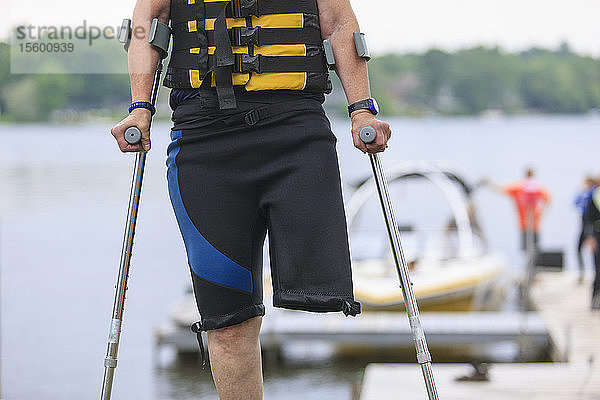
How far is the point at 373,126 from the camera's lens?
8.68ft

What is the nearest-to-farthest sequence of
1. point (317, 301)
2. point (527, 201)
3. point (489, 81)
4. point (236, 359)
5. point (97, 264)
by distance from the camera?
1. point (317, 301)
2. point (236, 359)
3. point (527, 201)
4. point (97, 264)
5. point (489, 81)

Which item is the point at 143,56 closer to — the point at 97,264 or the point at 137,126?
the point at 137,126

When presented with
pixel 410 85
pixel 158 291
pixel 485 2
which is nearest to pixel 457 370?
pixel 158 291

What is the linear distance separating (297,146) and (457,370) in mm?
4676

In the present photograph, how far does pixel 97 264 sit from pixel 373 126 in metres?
29.3

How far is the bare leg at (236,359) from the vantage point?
8.83ft

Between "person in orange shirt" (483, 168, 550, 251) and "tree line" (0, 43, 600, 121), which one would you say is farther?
"tree line" (0, 43, 600, 121)

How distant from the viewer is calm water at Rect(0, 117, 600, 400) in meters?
14.8

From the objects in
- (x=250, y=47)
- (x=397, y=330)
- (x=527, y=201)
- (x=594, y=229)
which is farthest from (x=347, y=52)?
(x=527, y=201)

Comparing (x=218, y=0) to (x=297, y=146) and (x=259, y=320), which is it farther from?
(x=259, y=320)

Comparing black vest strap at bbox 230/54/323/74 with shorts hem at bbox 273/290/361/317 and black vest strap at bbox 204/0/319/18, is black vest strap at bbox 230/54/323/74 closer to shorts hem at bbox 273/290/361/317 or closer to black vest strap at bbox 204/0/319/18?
black vest strap at bbox 204/0/319/18

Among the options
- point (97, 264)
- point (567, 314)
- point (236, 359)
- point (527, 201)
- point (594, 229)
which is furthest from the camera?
point (97, 264)

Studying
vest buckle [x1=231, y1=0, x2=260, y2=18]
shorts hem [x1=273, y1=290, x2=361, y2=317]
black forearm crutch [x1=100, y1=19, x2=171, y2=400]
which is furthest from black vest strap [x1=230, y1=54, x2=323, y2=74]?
shorts hem [x1=273, y1=290, x2=361, y2=317]

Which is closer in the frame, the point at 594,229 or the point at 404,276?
the point at 404,276
